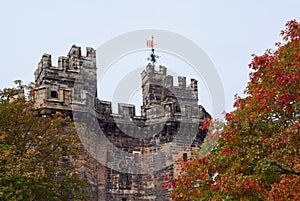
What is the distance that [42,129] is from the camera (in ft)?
60.3

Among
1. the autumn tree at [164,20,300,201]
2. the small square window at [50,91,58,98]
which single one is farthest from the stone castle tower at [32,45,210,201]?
the autumn tree at [164,20,300,201]

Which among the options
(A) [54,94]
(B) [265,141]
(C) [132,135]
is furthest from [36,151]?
(B) [265,141]

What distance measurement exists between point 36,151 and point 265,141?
8331 mm

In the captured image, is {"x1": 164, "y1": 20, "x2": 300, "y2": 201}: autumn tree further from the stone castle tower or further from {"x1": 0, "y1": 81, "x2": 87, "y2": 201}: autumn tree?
the stone castle tower

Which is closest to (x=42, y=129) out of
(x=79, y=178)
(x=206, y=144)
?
(x=79, y=178)

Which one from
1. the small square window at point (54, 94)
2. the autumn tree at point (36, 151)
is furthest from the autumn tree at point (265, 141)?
the small square window at point (54, 94)

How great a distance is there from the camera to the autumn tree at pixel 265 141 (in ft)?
39.8

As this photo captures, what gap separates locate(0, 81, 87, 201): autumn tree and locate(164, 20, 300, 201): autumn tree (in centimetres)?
531

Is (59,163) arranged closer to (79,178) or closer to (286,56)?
(79,178)

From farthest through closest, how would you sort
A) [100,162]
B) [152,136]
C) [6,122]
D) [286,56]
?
[152,136] < [100,162] < [6,122] < [286,56]

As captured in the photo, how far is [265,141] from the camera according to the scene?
12.5 metres

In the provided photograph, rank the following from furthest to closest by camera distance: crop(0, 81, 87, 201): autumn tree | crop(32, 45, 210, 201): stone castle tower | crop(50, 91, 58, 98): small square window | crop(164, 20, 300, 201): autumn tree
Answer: crop(32, 45, 210, 201): stone castle tower < crop(50, 91, 58, 98): small square window < crop(0, 81, 87, 201): autumn tree < crop(164, 20, 300, 201): autumn tree

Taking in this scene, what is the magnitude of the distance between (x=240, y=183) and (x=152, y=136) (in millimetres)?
11688

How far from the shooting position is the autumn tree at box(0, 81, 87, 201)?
1634 cm
